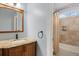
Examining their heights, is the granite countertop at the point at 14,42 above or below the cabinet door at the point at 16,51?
above

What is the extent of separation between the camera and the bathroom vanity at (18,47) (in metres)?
1.51

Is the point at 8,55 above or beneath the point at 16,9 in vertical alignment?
beneath

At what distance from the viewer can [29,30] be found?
1.62m

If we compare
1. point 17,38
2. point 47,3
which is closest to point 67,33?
point 47,3

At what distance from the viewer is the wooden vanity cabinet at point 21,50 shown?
151 centimetres

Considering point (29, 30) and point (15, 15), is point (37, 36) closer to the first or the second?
point (29, 30)

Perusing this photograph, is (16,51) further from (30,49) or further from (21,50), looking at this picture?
(30,49)

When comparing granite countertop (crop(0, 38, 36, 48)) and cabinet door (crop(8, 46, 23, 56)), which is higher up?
granite countertop (crop(0, 38, 36, 48))

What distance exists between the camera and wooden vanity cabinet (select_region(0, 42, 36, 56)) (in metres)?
1.51

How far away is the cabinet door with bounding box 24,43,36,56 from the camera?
1.61m

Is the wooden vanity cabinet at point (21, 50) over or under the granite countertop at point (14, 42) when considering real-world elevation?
under

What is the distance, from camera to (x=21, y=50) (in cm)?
159

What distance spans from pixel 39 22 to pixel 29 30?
177 mm

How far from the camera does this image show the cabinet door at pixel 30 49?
1.61 meters
